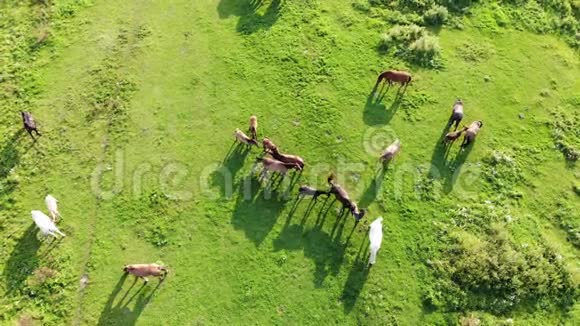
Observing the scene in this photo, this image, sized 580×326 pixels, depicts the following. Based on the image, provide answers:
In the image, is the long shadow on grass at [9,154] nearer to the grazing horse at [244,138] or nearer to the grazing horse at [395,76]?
the grazing horse at [244,138]

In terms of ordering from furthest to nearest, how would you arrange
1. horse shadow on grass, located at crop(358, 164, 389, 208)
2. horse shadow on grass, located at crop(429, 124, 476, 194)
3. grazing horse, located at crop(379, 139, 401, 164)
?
horse shadow on grass, located at crop(429, 124, 476, 194), grazing horse, located at crop(379, 139, 401, 164), horse shadow on grass, located at crop(358, 164, 389, 208)

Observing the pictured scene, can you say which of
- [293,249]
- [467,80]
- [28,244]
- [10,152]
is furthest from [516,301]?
[10,152]

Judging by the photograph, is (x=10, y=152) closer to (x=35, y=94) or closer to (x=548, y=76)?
(x=35, y=94)

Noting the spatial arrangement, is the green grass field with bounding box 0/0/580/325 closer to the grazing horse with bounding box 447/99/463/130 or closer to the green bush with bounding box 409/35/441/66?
Answer: the green bush with bounding box 409/35/441/66

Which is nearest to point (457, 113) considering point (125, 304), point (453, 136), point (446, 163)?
point (453, 136)

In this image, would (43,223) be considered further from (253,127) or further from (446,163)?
(446,163)

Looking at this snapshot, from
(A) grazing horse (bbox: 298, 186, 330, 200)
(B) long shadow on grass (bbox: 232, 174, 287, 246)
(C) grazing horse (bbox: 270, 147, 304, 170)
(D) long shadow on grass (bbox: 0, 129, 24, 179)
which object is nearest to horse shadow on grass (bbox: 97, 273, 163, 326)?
(B) long shadow on grass (bbox: 232, 174, 287, 246)

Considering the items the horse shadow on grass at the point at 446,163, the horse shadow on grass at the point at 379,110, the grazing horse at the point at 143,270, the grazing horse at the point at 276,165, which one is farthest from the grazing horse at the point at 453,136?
the grazing horse at the point at 143,270
